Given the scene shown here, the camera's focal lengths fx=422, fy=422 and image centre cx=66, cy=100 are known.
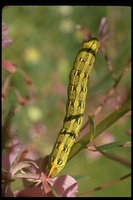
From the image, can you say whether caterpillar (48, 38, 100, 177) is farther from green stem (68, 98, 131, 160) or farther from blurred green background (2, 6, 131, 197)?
blurred green background (2, 6, 131, 197)

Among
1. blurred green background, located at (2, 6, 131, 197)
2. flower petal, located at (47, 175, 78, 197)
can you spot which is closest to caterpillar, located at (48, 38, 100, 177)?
flower petal, located at (47, 175, 78, 197)

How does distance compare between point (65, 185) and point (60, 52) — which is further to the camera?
point (60, 52)

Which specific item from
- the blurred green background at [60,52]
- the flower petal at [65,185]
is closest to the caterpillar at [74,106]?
the flower petal at [65,185]

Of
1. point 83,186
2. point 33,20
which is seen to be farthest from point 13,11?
point 83,186

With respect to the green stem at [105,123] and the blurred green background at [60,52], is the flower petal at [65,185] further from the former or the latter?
the blurred green background at [60,52]

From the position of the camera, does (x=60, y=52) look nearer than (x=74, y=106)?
No

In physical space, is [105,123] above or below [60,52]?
below

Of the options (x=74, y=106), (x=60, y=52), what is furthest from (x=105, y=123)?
(x=60, y=52)

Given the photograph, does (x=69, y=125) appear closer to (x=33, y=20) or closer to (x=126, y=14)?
(x=33, y=20)

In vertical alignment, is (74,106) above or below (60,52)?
below

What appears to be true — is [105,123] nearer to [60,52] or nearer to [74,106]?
[74,106]
